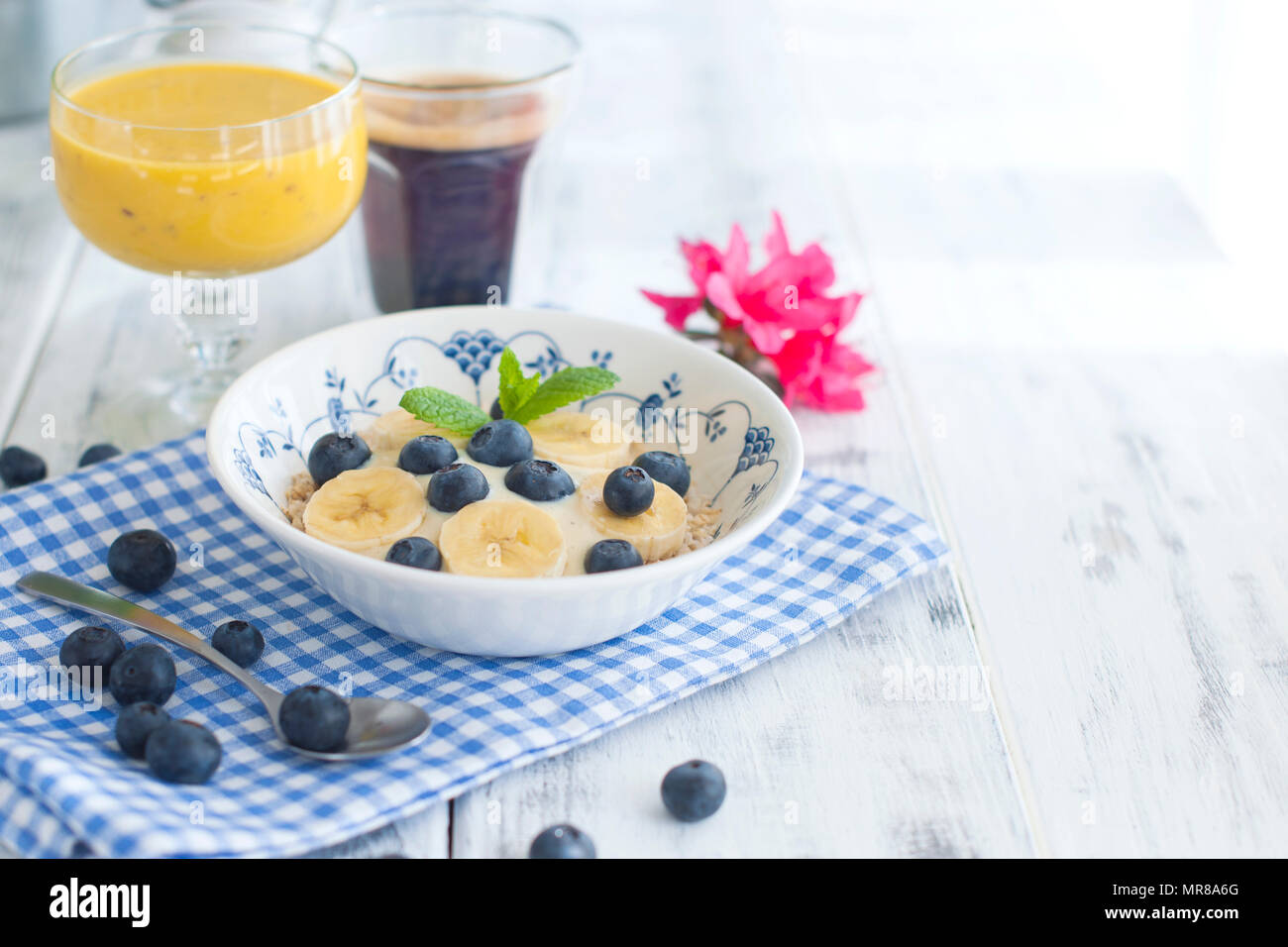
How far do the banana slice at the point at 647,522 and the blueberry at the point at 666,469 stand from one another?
33 millimetres

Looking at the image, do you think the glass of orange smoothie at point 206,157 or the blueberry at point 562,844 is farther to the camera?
the glass of orange smoothie at point 206,157

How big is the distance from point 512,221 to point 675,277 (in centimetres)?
32

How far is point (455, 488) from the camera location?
1.20m

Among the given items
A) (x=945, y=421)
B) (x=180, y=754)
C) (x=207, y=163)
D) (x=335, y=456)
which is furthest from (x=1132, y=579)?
(x=207, y=163)

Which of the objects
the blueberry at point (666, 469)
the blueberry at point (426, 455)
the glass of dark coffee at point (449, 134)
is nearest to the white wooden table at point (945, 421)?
the glass of dark coffee at point (449, 134)

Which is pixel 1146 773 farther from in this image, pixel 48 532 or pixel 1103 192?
pixel 1103 192

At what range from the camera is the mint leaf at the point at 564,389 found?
1.35 meters

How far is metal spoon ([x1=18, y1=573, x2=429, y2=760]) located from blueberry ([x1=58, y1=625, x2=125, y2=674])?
0.04 metres

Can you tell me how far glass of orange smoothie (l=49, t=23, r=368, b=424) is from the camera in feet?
4.71

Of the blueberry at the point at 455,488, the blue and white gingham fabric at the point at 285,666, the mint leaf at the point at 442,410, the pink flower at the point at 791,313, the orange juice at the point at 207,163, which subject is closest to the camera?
the blue and white gingham fabric at the point at 285,666

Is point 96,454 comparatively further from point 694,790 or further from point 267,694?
point 694,790

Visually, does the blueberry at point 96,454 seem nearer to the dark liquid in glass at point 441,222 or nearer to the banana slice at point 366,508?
the banana slice at point 366,508

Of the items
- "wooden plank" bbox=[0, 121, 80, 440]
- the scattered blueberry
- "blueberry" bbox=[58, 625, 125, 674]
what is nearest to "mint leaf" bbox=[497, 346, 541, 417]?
the scattered blueberry

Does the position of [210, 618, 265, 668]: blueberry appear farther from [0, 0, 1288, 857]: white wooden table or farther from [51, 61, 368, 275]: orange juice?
[51, 61, 368, 275]: orange juice
